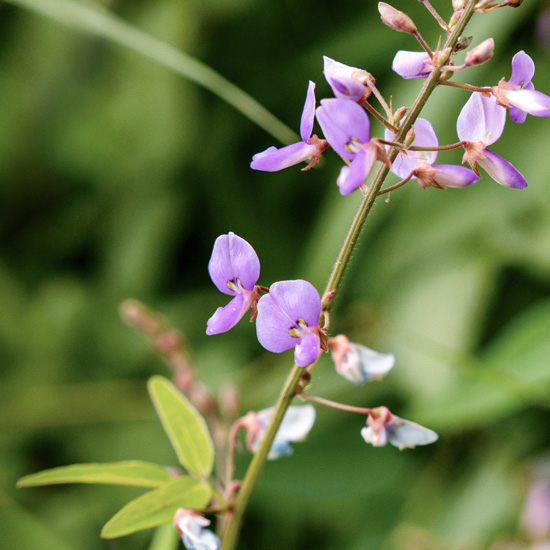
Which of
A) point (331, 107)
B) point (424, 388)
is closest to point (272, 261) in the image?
point (424, 388)

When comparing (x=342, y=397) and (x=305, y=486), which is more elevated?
(x=342, y=397)

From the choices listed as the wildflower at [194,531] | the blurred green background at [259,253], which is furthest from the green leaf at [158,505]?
the blurred green background at [259,253]

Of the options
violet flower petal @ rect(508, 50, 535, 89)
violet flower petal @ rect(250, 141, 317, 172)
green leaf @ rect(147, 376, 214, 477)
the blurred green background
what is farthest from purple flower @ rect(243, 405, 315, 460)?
A: the blurred green background

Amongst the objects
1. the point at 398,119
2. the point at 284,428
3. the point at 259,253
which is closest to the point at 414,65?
the point at 398,119

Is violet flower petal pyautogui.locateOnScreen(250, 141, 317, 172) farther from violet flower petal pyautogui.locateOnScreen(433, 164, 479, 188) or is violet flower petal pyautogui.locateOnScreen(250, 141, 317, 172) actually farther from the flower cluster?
violet flower petal pyautogui.locateOnScreen(433, 164, 479, 188)

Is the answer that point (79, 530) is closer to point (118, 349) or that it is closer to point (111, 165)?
point (118, 349)

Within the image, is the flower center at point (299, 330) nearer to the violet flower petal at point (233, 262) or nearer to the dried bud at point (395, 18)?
the violet flower petal at point (233, 262)
